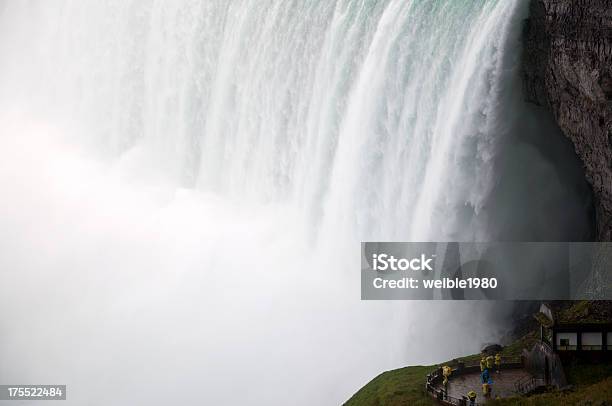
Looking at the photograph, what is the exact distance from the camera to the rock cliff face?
72.0ft

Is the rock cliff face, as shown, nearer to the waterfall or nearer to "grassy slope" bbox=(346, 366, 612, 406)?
the waterfall

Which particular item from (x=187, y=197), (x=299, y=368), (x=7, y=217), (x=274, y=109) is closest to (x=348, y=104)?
(x=274, y=109)

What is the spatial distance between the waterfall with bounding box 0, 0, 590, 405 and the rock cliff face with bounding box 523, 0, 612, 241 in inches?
23.5

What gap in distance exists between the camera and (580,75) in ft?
74.4

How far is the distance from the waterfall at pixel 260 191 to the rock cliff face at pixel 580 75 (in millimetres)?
597

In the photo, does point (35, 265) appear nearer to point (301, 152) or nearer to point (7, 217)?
point (7, 217)

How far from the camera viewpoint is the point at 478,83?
81.3 feet

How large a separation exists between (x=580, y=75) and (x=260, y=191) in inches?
571

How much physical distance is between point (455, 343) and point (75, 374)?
12.9 m

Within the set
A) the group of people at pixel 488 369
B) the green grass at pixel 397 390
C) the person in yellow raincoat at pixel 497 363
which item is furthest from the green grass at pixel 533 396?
the person in yellow raincoat at pixel 497 363

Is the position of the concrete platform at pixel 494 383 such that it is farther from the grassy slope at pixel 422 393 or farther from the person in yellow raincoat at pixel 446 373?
the grassy slope at pixel 422 393

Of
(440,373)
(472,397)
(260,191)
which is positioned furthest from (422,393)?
(260,191)

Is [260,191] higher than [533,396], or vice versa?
[260,191]

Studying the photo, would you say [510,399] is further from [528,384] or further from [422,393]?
[422,393]
